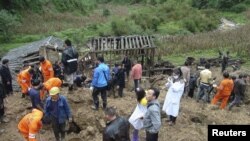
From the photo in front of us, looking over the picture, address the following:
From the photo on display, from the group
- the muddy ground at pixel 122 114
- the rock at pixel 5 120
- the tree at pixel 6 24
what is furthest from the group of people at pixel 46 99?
the tree at pixel 6 24

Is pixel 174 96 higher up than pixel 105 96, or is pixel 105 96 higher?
pixel 174 96

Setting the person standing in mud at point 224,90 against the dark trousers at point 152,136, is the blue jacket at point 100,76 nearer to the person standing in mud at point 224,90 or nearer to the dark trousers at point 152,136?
the dark trousers at point 152,136

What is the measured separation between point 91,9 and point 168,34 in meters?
14.6

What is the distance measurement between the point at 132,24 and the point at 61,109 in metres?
21.3

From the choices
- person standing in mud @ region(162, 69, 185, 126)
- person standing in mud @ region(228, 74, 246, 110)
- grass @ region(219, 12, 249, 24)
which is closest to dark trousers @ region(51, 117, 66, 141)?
person standing in mud @ region(162, 69, 185, 126)

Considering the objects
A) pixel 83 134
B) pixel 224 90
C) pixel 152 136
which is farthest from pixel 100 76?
pixel 224 90

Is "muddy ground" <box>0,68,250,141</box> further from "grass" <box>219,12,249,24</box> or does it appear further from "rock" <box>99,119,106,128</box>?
"grass" <box>219,12,249,24</box>

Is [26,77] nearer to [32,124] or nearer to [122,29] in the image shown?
[32,124]

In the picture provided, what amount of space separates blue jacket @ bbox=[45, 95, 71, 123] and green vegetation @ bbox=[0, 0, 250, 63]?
1520 centimetres

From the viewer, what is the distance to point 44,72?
1288 cm

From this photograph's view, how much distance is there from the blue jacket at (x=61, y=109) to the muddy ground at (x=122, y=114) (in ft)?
4.14

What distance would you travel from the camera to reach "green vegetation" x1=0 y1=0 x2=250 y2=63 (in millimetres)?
26058

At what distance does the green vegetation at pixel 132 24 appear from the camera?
85.5ft

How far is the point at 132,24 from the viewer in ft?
99.0
